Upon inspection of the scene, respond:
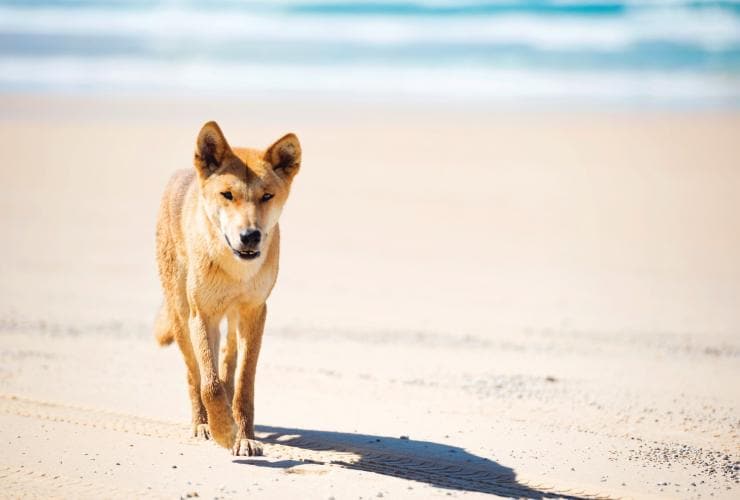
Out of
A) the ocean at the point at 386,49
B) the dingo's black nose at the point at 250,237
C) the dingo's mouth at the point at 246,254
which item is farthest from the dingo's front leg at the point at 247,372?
the ocean at the point at 386,49

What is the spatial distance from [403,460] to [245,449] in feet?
3.56

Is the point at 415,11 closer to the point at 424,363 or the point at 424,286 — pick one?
the point at 424,286

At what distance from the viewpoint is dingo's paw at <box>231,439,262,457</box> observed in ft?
A: 20.1

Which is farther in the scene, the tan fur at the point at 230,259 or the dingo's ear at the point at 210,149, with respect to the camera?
the dingo's ear at the point at 210,149

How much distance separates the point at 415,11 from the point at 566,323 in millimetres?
37341

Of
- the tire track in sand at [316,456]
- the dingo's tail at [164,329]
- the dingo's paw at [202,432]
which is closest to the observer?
the tire track in sand at [316,456]

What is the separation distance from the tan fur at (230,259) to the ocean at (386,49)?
23.8 m

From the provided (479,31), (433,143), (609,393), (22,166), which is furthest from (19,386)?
(479,31)

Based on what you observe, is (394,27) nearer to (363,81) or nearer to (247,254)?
(363,81)

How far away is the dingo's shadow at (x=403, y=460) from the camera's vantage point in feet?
19.2

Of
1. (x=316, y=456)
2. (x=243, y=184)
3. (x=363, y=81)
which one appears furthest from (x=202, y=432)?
(x=363, y=81)

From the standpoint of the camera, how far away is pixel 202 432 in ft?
21.6

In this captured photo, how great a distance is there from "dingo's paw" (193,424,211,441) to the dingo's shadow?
1.27ft

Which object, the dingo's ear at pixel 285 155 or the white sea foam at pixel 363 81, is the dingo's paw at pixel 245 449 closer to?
the dingo's ear at pixel 285 155
